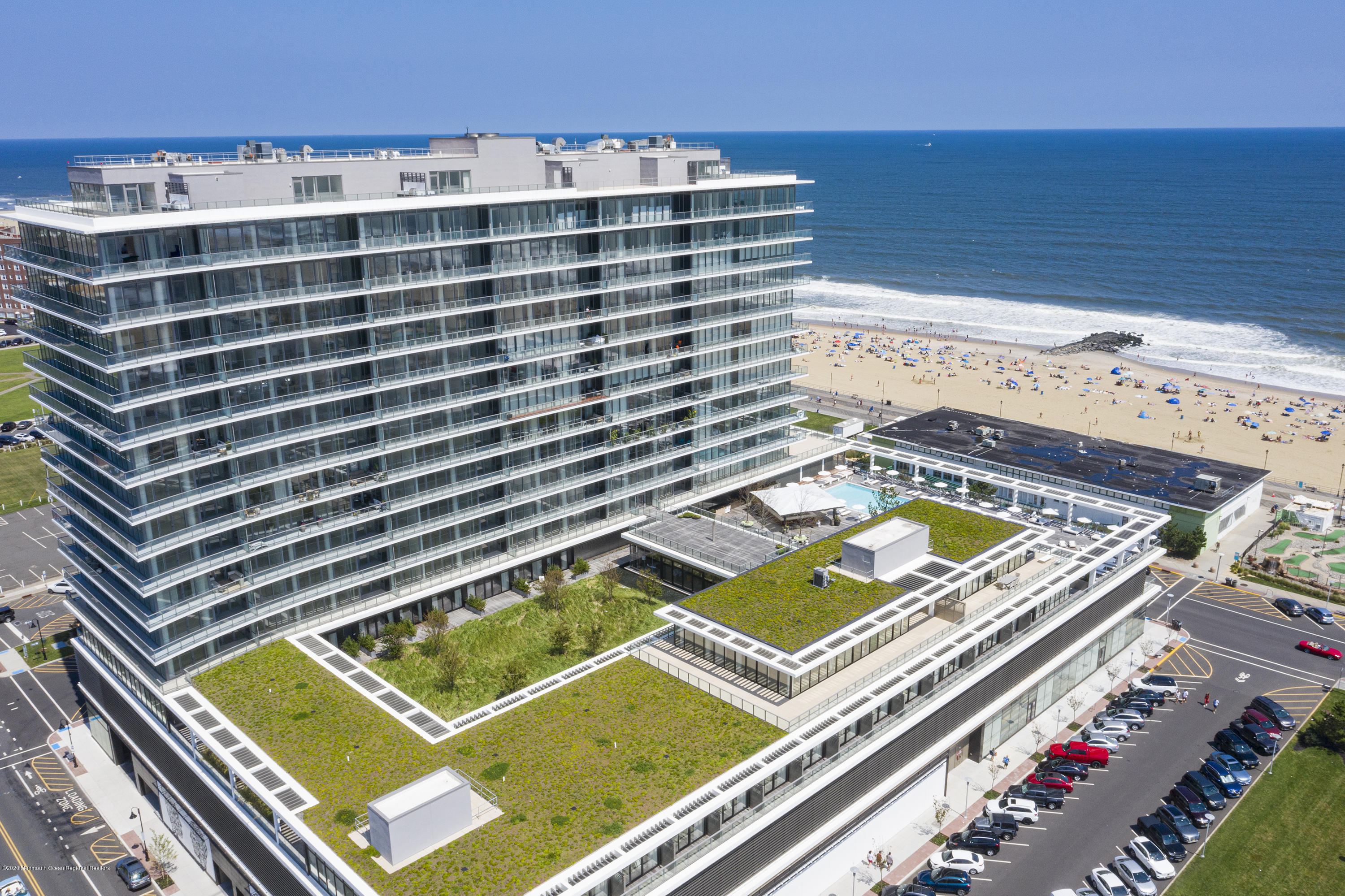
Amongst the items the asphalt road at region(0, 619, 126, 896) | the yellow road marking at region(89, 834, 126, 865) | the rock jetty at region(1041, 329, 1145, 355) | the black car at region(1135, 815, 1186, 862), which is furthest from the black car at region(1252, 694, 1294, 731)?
the rock jetty at region(1041, 329, 1145, 355)

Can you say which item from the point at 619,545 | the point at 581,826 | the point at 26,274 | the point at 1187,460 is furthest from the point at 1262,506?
the point at 26,274

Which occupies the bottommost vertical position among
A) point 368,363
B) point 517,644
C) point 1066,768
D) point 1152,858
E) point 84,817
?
point 84,817

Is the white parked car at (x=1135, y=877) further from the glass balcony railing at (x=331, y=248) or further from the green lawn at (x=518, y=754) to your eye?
the glass balcony railing at (x=331, y=248)

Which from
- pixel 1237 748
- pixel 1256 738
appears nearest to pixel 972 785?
pixel 1237 748

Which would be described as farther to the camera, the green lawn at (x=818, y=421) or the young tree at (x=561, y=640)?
the green lawn at (x=818, y=421)

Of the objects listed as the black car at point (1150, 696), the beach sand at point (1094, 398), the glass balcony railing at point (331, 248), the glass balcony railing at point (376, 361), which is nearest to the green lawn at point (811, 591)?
the black car at point (1150, 696)

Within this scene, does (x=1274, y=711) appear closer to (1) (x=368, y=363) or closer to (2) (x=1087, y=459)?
(2) (x=1087, y=459)
